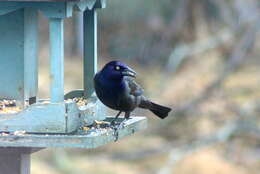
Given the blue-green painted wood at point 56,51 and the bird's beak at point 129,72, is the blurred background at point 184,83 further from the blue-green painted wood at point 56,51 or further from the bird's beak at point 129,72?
the blue-green painted wood at point 56,51

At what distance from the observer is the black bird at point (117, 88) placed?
5133mm

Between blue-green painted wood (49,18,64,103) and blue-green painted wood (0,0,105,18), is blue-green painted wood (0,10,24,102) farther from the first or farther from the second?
blue-green painted wood (49,18,64,103)

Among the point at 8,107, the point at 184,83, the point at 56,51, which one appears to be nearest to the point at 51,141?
the point at 56,51

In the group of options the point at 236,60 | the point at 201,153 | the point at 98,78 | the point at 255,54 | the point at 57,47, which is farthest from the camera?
the point at 255,54

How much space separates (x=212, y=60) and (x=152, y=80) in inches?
45.9

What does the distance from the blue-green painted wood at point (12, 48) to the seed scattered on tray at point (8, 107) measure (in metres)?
0.07

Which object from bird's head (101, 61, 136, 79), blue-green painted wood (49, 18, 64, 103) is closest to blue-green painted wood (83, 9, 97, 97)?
bird's head (101, 61, 136, 79)

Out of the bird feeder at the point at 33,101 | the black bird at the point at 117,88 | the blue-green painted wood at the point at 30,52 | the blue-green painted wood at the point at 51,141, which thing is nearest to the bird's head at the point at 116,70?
the black bird at the point at 117,88

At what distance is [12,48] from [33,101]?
35 cm

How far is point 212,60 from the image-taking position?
12.9 meters

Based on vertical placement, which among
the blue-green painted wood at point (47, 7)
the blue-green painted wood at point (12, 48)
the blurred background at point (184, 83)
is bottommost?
the blurred background at point (184, 83)

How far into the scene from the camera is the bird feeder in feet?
13.9

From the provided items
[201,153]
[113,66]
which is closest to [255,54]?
[201,153]

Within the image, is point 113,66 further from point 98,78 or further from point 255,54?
point 255,54
